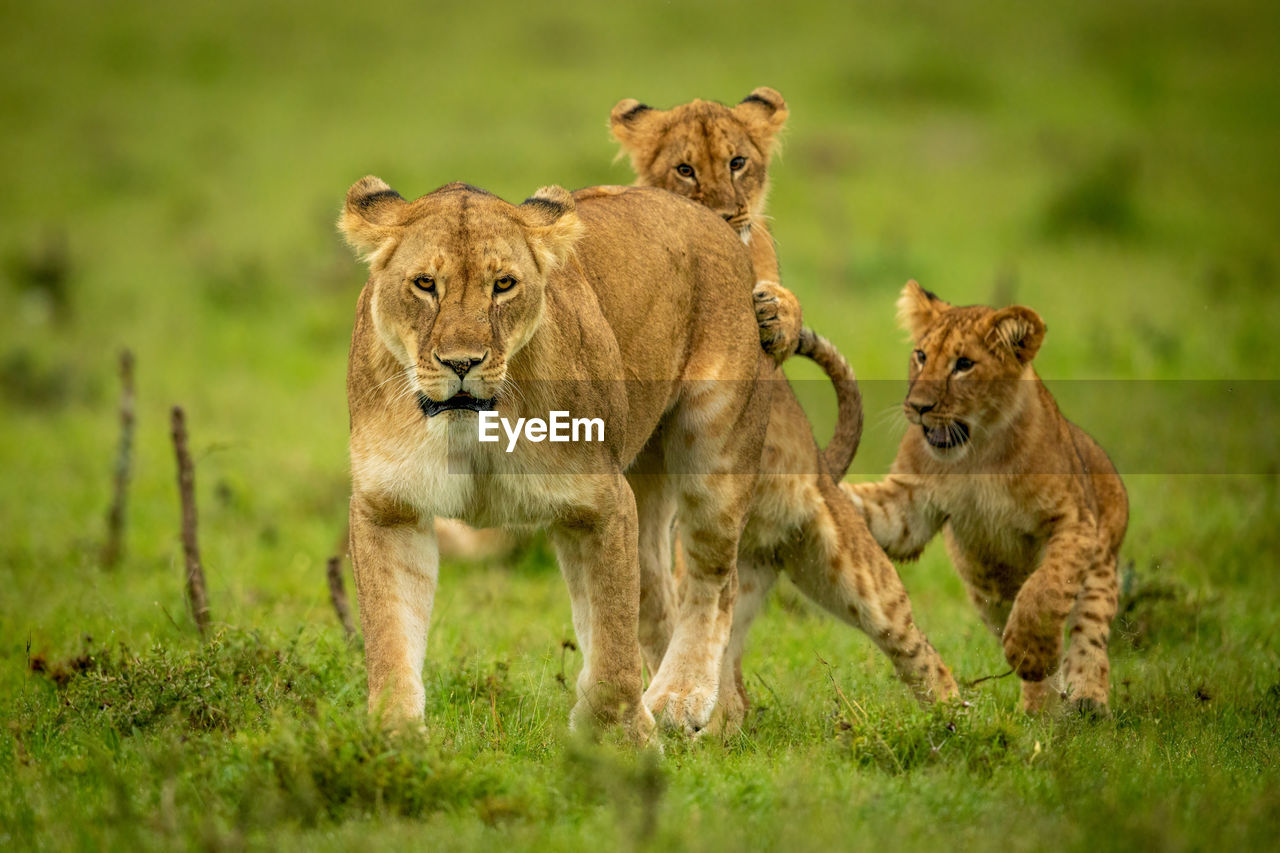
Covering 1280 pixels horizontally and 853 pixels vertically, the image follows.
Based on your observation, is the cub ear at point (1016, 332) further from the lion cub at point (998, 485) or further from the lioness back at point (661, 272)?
the lioness back at point (661, 272)

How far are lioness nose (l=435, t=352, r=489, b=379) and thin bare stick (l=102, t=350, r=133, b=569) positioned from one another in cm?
331

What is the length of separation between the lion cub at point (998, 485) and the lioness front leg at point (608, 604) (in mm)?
1687

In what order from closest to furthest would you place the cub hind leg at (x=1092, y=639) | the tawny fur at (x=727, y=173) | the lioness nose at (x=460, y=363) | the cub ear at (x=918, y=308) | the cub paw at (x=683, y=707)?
the lioness nose at (x=460, y=363) < the cub paw at (x=683, y=707) < the cub hind leg at (x=1092, y=639) < the tawny fur at (x=727, y=173) < the cub ear at (x=918, y=308)

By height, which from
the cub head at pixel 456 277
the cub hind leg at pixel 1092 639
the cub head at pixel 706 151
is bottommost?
the cub hind leg at pixel 1092 639

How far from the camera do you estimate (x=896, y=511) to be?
6.09 m

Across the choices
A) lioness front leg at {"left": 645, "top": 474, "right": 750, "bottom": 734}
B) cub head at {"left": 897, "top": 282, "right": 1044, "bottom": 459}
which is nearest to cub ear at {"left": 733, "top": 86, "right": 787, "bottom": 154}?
cub head at {"left": 897, "top": 282, "right": 1044, "bottom": 459}

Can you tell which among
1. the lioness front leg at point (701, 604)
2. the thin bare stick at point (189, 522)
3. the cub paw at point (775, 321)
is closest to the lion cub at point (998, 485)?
the cub paw at point (775, 321)

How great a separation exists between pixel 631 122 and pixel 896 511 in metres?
1.87

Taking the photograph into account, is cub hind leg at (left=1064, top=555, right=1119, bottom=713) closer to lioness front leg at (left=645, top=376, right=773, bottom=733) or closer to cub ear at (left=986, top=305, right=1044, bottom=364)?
cub ear at (left=986, top=305, right=1044, bottom=364)

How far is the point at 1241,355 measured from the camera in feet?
36.3

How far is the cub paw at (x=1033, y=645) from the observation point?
17.0 feet

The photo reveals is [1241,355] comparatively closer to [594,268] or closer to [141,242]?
[594,268]

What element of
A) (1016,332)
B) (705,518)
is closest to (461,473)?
(705,518)

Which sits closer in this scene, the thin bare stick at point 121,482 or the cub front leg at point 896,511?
the cub front leg at point 896,511
